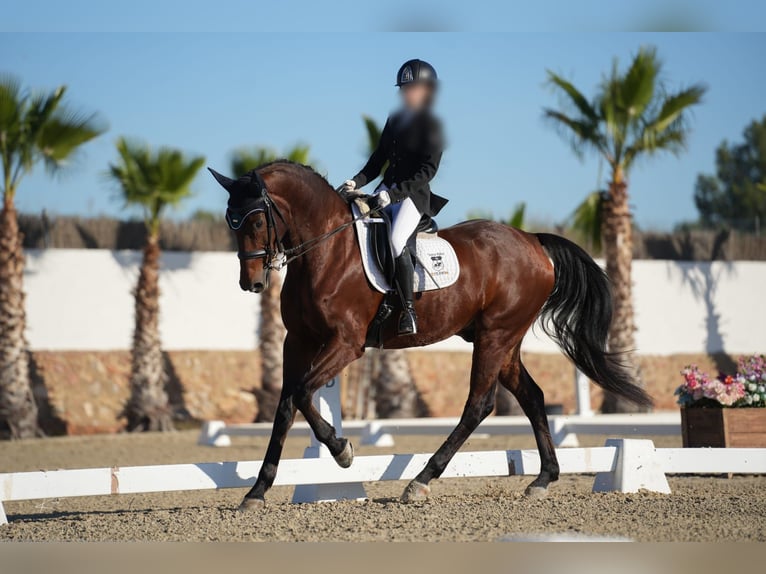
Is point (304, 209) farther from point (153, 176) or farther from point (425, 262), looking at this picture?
point (153, 176)

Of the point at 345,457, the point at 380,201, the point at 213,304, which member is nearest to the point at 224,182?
the point at 380,201

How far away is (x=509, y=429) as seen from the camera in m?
12.0

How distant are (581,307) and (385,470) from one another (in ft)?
6.66

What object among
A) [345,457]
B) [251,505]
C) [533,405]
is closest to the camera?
[251,505]

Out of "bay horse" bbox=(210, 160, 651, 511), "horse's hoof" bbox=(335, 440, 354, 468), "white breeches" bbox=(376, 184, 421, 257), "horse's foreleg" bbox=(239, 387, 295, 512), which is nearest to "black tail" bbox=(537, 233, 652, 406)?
"bay horse" bbox=(210, 160, 651, 511)

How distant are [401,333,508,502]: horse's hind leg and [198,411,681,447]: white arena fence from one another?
442cm

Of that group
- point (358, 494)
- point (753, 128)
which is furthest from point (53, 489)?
point (753, 128)

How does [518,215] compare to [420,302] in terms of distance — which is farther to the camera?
[518,215]

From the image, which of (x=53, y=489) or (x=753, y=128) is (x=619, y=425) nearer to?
(x=53, y=489)

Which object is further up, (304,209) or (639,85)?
(639,85)

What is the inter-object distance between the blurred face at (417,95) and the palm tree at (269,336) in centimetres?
1232

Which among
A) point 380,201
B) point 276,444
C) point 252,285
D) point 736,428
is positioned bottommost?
point 736,428

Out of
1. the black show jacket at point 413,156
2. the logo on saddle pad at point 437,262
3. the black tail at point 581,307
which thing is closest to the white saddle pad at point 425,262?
the logo on saddle pad at point 437,262

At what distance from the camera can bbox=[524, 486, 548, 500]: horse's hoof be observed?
21.6ft
